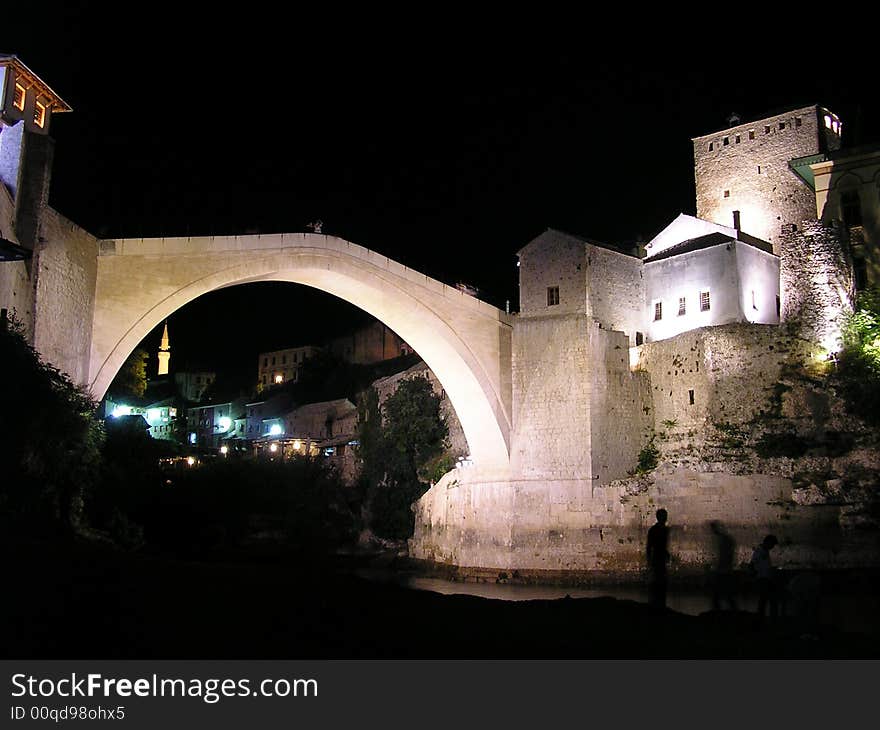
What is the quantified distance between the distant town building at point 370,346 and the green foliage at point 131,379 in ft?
43.5

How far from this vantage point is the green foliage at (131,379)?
4466 centimetres

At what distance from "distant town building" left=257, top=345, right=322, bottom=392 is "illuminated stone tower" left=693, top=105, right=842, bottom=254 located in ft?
121

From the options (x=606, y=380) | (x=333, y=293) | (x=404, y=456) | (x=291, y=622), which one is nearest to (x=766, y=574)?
(x=291, y=622)

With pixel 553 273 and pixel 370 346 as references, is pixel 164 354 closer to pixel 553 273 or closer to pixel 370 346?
pixel 370 346

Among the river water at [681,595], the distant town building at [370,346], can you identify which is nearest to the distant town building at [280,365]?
the distant town building at [370,346]

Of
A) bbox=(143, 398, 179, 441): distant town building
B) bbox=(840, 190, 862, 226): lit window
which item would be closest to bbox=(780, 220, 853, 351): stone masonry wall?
bbox=(840, 190, 862, 226): lit window

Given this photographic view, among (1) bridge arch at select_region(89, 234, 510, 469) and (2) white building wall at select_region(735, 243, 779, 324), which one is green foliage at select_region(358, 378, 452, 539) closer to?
Result: (1) bridge arch at select_region(89, 234, 510, 469)

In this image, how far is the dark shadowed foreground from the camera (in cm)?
651

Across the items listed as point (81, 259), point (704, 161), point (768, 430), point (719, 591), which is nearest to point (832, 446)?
point (768, 430)

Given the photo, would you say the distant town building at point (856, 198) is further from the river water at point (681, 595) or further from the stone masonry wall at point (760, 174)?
the river water at point (681, 595)

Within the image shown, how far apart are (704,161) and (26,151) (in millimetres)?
23833

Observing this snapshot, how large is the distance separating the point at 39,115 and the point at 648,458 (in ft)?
56.8

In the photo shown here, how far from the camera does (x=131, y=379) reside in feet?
148
